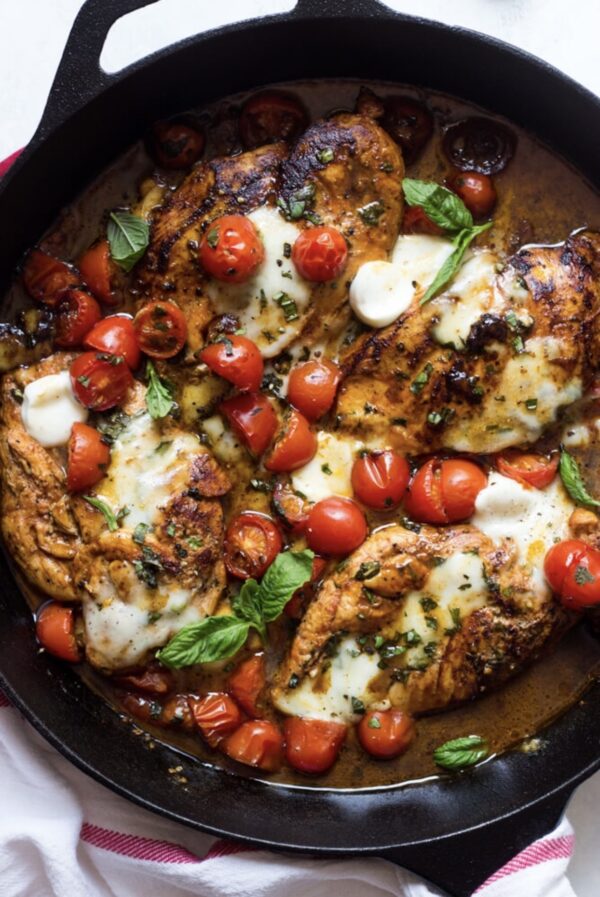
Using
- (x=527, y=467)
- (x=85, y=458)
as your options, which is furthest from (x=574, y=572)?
(x=85, y=458)

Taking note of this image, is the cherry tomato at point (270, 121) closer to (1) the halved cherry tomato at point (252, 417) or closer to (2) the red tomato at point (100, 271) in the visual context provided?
(2) the red tomato at point (100, 271)

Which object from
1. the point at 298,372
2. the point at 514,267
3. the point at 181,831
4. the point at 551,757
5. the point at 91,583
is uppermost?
the point at 514,267

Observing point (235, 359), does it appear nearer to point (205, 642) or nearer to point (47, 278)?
point (47, 278)

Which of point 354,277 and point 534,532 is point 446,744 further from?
point 354,277

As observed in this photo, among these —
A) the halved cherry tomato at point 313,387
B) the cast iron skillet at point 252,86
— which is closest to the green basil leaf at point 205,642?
the cast iron skillet at point 252,86

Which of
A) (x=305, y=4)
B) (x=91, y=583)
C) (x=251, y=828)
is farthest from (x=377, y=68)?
(x=251, y=828)

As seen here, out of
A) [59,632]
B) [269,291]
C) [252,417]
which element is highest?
[269,291]

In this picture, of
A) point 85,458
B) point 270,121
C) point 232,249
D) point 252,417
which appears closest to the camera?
point 232,249

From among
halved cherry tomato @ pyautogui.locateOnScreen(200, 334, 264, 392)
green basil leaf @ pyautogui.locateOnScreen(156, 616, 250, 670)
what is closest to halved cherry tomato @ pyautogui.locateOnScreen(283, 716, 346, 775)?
green basil leaf @ pyautogui.locateOnScreen(156, 616, 250, 670)
